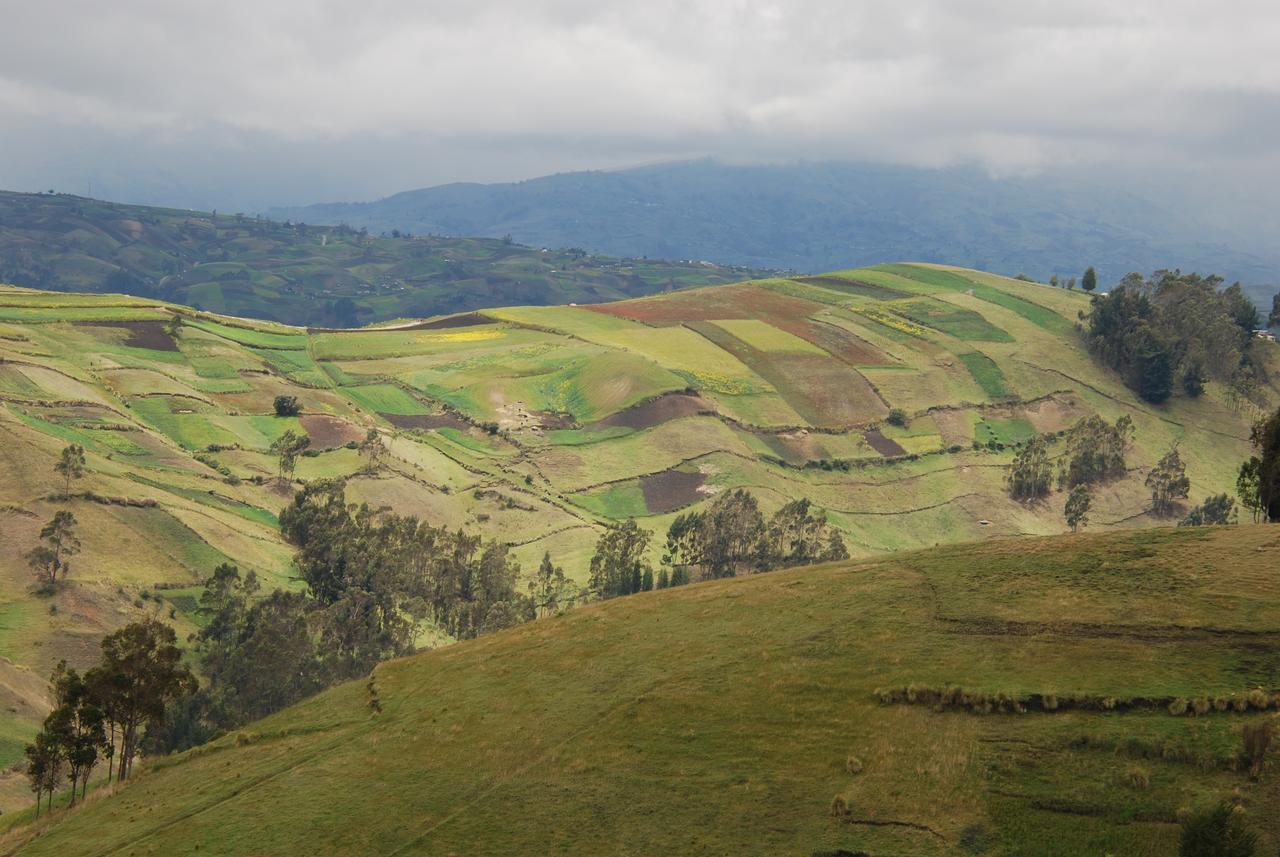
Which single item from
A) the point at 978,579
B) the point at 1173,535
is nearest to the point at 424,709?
the point at 978,579

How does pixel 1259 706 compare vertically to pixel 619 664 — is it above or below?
above

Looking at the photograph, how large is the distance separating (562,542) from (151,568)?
6083 cm

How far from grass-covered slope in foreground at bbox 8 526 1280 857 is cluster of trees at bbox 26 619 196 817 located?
178 inches

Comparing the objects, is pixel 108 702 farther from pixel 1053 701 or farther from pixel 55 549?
pixel 1053 701

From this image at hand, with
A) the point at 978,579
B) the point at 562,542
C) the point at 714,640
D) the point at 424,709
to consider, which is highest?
the point at 978,579

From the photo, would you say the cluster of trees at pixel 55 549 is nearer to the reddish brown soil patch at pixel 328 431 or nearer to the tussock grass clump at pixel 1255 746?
the reddish brown soil patch at pixel 328 431

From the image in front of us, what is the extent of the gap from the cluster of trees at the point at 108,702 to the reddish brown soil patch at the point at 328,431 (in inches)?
4038

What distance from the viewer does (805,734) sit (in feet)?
187

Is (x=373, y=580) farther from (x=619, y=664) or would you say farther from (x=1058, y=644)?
(x=1058, y=644)

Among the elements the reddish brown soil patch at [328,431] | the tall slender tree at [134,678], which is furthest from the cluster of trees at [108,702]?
the reddish brown soil patch at [328,431]

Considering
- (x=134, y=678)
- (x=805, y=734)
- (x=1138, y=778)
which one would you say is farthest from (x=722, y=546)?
(x=1138, y=778)

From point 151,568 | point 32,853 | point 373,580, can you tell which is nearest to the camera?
point 32,853

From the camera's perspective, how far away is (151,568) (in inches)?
4560

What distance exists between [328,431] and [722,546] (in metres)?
78.9
